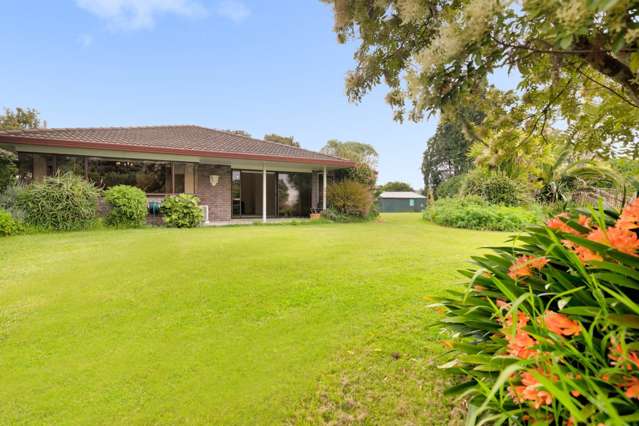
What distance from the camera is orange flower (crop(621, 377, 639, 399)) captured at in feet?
3.41

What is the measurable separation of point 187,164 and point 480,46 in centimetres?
1325

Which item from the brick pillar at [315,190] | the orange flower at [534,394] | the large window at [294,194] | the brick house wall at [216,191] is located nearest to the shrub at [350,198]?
the brick pillar at [315,190]

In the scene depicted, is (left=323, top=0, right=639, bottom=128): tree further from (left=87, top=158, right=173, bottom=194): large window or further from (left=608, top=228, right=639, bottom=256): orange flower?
(left=87, top=158, right=173, bottom=194): large window

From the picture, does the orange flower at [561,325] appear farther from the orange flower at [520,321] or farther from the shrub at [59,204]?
the shrub at [59,204]

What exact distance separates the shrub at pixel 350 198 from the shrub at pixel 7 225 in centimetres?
1118

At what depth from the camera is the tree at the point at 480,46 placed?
4.16 feet

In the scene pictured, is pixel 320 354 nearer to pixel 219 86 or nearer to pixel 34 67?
pixel 219 86

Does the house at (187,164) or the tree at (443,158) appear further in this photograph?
the tree at (443,158)

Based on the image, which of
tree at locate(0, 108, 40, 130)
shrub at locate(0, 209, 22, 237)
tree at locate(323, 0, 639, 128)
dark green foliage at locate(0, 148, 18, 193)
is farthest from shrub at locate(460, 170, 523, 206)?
tree at locate(0, 108, 40, 130)

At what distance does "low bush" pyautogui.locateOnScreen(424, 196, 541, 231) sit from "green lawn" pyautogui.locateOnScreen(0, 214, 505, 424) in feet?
22.3

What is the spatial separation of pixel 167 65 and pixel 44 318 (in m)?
18.8

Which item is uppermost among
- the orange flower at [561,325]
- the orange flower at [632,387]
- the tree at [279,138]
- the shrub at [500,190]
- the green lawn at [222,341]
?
the tree at [279,138]

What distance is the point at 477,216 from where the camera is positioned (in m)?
11.7

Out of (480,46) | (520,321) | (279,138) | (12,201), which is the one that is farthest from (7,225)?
(279,138)
